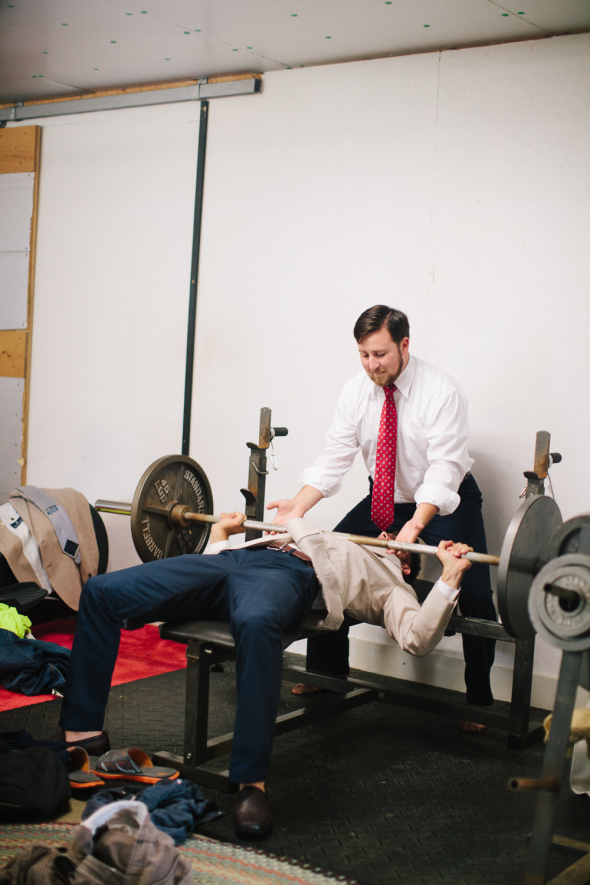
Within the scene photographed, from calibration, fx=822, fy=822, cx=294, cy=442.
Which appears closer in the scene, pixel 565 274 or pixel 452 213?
pixel 565 274

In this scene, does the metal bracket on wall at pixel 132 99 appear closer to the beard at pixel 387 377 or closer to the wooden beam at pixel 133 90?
the wooden beam at pixel 133 90

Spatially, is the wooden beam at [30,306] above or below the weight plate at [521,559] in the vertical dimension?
above

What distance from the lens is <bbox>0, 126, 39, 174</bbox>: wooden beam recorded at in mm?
5020

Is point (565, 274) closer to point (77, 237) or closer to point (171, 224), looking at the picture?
point (171, 224)

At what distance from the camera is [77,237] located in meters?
4.89

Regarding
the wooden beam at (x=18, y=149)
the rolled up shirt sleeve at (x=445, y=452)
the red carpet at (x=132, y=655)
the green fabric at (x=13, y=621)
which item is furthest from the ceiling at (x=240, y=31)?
the red carpet at (x=132, y=655)

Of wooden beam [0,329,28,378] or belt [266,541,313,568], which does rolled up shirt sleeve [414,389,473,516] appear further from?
wooden beam [0,329,28,378]

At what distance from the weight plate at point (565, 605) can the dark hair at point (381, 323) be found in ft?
4.79

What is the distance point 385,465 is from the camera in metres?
3.36

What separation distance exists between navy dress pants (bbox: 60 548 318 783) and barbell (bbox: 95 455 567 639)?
13.6 inches

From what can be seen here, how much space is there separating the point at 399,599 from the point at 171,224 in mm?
2658

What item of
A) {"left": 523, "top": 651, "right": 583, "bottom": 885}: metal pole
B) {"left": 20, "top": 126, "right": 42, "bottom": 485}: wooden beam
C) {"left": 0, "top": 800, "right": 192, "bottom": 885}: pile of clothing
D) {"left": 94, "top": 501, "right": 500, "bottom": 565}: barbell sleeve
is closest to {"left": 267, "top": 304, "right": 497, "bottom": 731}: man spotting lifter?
{"left": 94, "top": 501, "right": 500, "bottom": 565}: barbell sleeve

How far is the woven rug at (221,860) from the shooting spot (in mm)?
2031

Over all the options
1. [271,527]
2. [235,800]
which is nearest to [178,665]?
[271,527]
